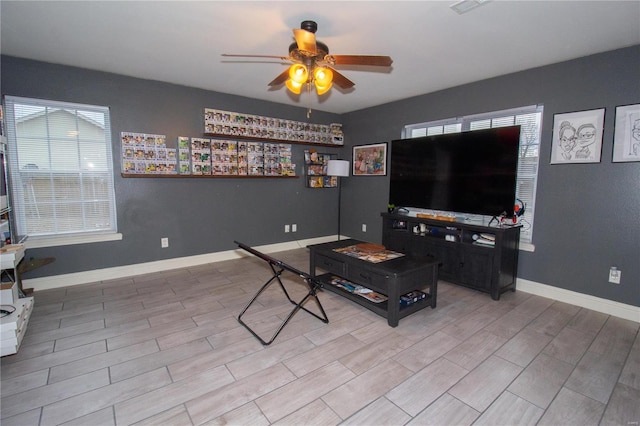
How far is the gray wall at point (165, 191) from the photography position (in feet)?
10.8

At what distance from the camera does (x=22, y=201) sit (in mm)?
3203

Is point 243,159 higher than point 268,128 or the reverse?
the reverse

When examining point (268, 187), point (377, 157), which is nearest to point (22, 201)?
point (268, 187)

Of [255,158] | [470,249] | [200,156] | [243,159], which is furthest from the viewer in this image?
[255,158]

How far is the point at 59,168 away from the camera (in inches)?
133

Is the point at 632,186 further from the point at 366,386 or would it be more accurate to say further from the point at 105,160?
the point at 105,160

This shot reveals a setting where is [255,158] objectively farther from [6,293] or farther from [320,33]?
[6,293]

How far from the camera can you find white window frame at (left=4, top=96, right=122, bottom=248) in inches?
124

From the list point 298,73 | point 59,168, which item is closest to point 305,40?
point 298,73

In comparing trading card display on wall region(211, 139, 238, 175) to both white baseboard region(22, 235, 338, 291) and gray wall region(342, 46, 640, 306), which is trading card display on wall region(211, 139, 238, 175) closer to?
white baseboard region(22, 235, 338, 291)

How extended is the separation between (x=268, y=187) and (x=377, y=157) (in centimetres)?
187

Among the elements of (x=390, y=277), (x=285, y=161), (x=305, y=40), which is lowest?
(x=390, y=277)

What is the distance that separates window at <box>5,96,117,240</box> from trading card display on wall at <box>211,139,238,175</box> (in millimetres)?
1216

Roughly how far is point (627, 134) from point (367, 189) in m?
3.20
